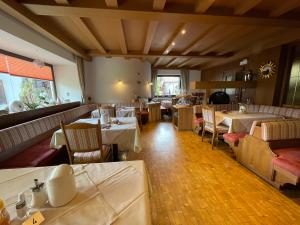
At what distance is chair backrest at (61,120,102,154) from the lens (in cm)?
185

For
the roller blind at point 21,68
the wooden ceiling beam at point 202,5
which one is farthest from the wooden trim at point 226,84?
A: the roller blind at point 21,68

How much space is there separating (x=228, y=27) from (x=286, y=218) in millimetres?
3508

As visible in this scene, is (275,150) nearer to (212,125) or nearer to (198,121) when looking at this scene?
(212,125)

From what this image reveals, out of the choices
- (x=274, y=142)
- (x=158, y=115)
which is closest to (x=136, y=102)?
(x=158, y=115)

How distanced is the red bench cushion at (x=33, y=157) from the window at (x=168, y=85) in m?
7.38

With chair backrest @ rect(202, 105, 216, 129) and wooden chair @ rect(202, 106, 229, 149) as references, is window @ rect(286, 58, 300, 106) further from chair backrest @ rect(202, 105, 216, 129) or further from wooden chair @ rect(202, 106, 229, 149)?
chair backrest @ rect(202, 105, 216, 129)

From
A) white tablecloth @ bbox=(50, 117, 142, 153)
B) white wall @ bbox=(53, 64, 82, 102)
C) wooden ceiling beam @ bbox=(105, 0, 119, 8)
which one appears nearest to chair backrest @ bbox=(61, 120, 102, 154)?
white tablecloth @ bbox=(50, 117, 142, 153)

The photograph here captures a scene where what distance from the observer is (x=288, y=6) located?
96.6 inches

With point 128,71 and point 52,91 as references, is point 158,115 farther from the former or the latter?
point 52,91

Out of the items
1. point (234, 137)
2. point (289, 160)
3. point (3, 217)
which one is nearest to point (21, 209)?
point (3, 217)

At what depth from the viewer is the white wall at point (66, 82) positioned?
5440mm

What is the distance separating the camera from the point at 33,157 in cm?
221

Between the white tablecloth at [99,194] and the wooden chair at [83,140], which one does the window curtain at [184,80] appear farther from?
the white tablecloth at [99,194]

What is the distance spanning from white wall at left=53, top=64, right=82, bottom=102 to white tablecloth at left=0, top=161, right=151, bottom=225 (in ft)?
16.4
